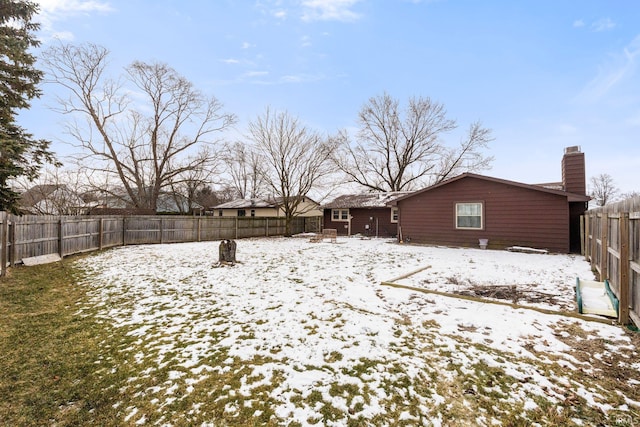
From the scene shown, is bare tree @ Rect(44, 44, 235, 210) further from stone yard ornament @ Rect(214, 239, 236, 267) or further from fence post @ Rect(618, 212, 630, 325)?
fence post @ Rect(618, 212, 630, 325)

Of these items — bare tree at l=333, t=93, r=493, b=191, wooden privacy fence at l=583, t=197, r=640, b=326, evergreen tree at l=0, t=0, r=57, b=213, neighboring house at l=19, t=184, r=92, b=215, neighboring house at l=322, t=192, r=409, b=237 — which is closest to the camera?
wooden privacy fence at l=583, t=197, r=640, b=326

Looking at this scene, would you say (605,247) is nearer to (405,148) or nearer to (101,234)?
(101,234)

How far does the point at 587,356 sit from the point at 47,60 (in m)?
29.7

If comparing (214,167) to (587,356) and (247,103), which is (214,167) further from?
(587,356)

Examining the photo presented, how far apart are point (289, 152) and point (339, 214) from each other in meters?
6.83

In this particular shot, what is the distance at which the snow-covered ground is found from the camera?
2.38 metres

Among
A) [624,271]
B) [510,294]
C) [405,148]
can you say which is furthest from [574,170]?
[405,148]

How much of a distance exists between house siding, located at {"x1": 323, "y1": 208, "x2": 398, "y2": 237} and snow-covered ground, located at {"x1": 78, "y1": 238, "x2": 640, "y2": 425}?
47.4 ft

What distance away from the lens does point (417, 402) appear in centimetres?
245

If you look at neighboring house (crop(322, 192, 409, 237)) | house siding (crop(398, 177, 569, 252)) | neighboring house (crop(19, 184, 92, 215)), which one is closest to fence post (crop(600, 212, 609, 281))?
house siding (crop(398, 177, 569, 252))

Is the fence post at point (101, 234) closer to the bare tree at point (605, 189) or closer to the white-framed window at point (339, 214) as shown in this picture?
the white-framed window at point (339, 214)

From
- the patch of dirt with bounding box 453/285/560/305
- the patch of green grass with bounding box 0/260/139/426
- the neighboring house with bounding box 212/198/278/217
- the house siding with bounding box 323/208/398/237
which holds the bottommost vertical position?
the patch of green grass with bounding box 0/260/139/426

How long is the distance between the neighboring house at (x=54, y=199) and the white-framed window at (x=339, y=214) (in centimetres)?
1895

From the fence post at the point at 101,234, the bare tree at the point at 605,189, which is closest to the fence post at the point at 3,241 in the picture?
the fence post at the point at 101,234
